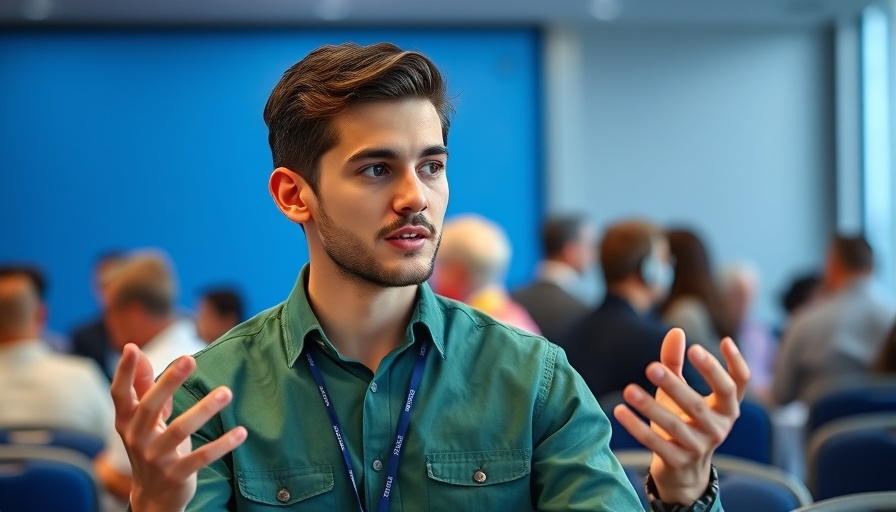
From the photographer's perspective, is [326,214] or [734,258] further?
[734,258]

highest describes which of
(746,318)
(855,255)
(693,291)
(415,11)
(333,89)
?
(415,11)

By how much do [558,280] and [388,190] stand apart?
4598 mm

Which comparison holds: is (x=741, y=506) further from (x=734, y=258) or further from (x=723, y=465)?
(x=734, y=258)

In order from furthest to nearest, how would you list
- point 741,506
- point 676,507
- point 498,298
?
1. point 498,298
2. point 741,506
3. point 676,507

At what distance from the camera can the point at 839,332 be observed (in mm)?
5703

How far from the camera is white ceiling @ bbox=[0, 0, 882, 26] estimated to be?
927cm

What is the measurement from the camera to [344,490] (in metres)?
1.85

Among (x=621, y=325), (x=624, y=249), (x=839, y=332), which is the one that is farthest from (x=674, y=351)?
(x=839, y=332)

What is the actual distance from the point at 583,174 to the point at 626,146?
18.3 inches

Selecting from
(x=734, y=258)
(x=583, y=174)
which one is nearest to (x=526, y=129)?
(x=583, y=174)

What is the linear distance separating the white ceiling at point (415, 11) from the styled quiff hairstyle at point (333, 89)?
7446 millimetres

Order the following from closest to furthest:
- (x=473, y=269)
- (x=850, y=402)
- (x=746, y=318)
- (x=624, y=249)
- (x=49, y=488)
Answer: (x=49, y=488) → (x=850, y=402) → (x=624, y=249) → (x=473, y=269) → (x=746, y=318)

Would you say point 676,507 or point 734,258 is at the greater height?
point 676,507

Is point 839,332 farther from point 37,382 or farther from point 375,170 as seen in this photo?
point 375,170
